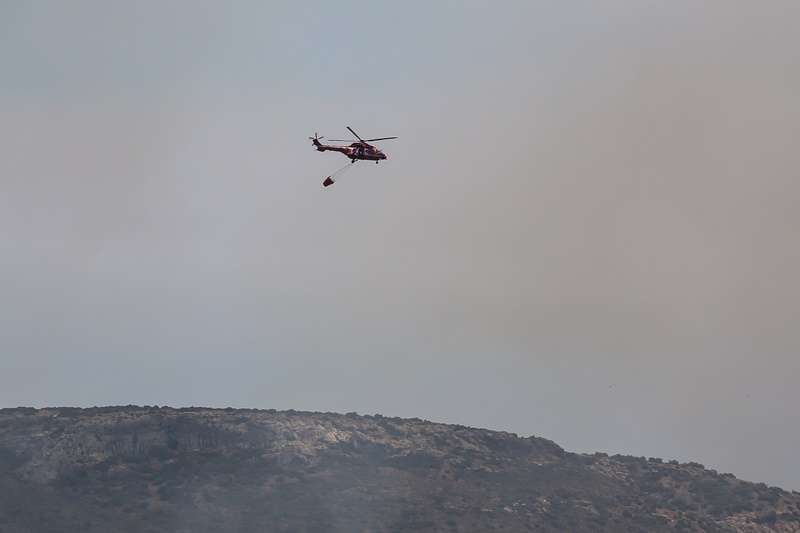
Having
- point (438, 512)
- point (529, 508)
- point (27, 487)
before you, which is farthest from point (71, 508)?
A: point (529, 508)

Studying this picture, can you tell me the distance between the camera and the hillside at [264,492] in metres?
173

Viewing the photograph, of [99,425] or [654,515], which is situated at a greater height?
[99,425]

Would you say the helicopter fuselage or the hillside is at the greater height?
the helicopter fuselage

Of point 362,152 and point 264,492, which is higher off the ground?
point 362,152

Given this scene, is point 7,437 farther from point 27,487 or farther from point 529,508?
point 529,508

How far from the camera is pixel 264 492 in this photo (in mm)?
183125

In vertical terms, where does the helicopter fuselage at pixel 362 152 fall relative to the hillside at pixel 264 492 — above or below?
above

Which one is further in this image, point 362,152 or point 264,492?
point 264,492

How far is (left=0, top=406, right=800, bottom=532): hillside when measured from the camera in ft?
568

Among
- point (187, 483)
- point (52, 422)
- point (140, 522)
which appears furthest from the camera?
point (52, 422)

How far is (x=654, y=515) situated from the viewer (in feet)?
632

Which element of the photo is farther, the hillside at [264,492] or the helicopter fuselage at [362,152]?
the hillside at [264,492]

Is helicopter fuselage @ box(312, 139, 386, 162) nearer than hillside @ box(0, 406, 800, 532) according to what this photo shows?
Yes

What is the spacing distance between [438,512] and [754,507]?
168 ft
